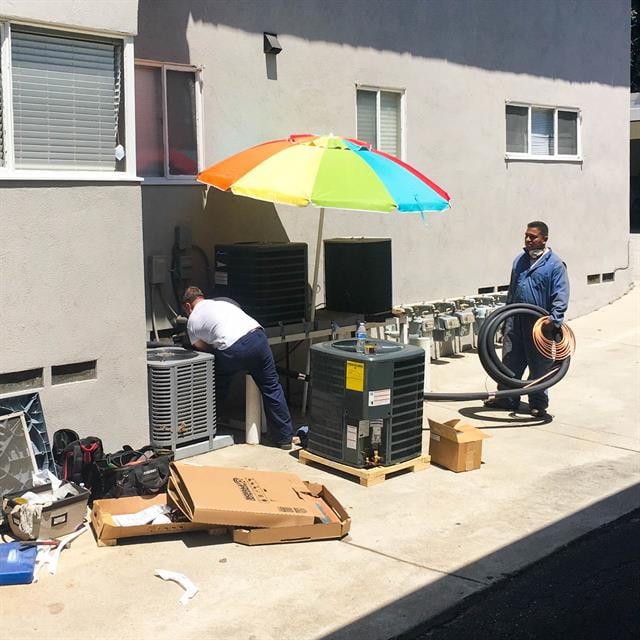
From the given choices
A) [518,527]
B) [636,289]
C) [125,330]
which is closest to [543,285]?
[518,527]

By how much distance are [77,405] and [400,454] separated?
8.55 feet

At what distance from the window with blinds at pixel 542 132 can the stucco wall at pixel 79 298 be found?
7586 millimetres

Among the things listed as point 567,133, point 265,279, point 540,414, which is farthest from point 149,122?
point 567,133

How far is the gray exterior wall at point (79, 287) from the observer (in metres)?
6.73

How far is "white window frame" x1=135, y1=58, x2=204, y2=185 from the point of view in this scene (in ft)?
29.3

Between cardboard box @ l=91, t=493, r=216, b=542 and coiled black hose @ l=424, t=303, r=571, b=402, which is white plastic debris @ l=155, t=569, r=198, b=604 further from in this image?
coiled black hose @ l=424, t=303, r=571, b=402

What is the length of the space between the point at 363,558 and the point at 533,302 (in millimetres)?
4375

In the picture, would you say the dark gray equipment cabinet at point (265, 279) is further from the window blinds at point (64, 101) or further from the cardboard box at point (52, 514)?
the cardboard box at point (52, 514)

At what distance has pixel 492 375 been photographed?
374 inches

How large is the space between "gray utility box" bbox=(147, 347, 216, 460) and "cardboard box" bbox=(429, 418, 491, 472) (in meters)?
1.96

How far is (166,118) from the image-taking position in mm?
9094

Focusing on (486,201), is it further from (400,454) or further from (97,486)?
(97,486)

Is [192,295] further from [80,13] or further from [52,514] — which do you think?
[52,514]

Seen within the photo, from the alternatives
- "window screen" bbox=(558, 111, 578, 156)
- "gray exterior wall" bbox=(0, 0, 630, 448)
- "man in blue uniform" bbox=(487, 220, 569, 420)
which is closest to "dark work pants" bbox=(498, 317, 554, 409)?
"man in blue uniform" bbox=(487, 220, 569, 420)
